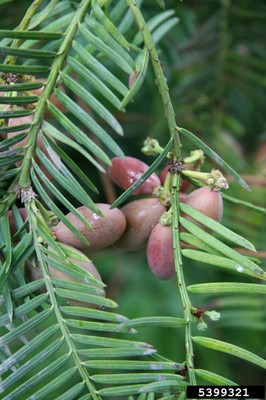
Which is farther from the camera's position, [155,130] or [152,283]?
[152,283]

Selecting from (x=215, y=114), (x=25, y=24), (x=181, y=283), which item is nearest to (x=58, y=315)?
(x=181, y=283)

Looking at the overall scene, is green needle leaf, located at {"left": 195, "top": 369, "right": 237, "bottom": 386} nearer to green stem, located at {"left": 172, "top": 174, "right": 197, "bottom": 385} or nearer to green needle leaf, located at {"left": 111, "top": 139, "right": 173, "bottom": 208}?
green stem, located at {"left": 172, "top": 174, "right": 197, "bottom": 385}

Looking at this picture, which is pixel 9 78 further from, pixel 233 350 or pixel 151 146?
pixel 233 350

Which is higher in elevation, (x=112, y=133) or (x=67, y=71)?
(x=112, y=133)

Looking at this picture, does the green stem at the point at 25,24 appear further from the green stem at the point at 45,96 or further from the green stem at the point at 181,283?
the green stem at the point at 181,283

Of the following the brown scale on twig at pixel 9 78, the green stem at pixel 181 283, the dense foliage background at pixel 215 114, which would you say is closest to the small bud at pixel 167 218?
the green stem at pixel 181 283

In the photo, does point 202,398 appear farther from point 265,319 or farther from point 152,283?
point 152,283

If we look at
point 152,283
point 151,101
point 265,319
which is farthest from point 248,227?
point 152,283
